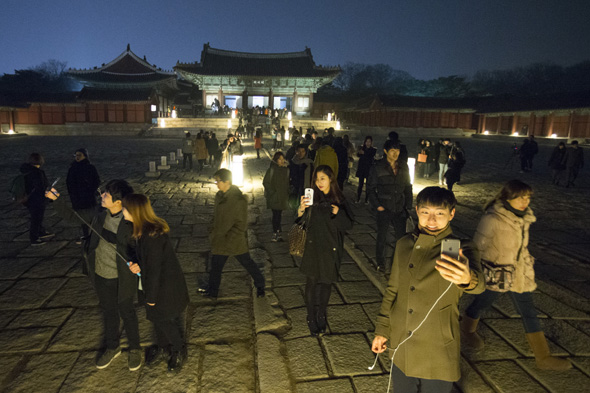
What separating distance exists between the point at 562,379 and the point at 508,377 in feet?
1.36

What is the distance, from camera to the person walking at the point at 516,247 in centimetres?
277

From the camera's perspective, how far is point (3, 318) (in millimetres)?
3670

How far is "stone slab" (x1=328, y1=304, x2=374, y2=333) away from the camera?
3518mm

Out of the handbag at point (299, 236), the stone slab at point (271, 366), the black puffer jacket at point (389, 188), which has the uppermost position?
the black puffer jacket at point (389, 188)

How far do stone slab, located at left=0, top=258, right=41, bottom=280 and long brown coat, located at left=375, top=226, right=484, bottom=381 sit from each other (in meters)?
4.96

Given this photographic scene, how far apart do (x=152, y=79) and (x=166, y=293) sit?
127 ft

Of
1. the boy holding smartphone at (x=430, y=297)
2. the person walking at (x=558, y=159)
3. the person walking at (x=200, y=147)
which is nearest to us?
the boy holding smartphone at (x=430, y=297)

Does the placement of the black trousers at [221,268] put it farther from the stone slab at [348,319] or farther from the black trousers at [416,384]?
the black trousers at [416,384]

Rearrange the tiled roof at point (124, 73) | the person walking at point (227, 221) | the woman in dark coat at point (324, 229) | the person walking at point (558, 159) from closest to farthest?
1. the woman in dark coat at point (324, 229)
2. the person walking at point (227, 221)
3. the person walking at point (558, 159)
4. the tiled roof at point (124, 73)

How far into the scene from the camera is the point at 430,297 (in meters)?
1.87

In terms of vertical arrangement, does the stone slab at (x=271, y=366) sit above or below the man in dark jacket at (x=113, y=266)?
below

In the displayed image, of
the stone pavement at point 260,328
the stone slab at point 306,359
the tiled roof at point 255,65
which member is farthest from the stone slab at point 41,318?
the tiled roof at point 255,65

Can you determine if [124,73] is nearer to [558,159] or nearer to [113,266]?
[558,159]

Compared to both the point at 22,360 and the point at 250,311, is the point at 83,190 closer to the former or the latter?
the point at 22,360
